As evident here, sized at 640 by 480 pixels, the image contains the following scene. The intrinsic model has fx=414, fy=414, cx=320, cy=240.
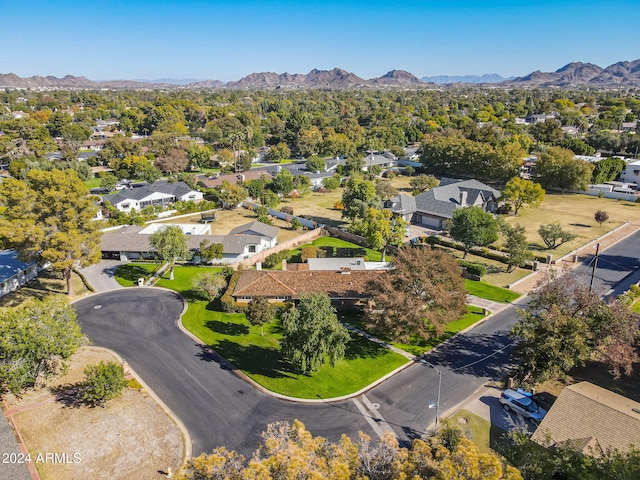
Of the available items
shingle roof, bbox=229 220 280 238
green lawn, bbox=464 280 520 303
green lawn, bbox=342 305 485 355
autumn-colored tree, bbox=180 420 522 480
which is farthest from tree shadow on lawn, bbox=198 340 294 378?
shingle roof, bbox=229 220 280 238

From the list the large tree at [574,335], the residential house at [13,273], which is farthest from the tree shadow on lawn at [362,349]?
the residential house at [13,273]

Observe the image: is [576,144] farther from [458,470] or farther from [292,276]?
[458,470]

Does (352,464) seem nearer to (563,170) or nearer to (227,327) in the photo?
(227,327)

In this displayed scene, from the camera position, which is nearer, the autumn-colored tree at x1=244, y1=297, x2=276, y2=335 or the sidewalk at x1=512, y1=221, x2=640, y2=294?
the autumn-colored tree at x1=244, y1=297, x2=276, y2=335

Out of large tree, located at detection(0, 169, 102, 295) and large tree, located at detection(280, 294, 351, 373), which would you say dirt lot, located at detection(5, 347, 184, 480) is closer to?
large tree, located at detection(280, 294, 351, 373)

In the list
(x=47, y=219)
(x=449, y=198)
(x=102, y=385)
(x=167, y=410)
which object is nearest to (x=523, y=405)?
(x=167, y=410)

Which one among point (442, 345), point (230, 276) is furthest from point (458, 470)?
point (230, 276)

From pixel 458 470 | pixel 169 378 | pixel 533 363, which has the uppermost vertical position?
pixel 458 470
